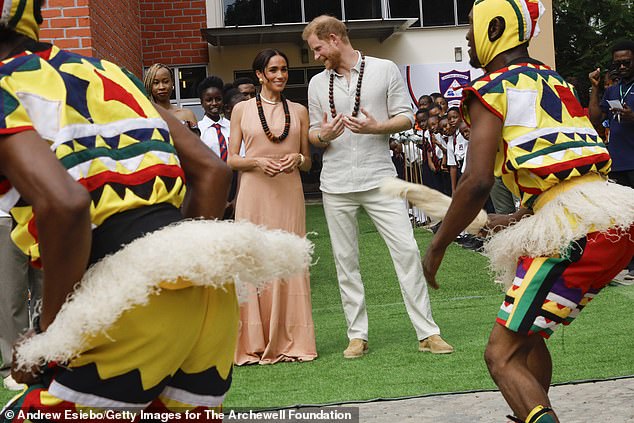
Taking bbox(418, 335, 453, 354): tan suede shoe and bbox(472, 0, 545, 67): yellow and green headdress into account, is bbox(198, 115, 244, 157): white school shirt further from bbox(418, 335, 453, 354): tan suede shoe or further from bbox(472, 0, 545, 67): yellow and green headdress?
bbox(472, 0, 545, 67): yellow and green headdress

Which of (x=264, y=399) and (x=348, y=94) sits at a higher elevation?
(x=348, y=94)

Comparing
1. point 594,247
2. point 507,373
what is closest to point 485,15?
point 594,247

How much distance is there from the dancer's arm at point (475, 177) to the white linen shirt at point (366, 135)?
2876 mm

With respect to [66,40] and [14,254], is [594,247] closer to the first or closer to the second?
[14,254]

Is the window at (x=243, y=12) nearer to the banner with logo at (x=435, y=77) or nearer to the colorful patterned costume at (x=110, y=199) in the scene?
the banner with logo at (x=435, y=77)

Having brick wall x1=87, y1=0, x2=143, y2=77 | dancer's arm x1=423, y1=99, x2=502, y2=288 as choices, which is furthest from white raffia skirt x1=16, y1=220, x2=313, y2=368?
brick wall x1=87, y1=0, x2=143, y2=77

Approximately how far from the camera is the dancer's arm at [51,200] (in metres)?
2.18

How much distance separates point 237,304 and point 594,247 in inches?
66.6

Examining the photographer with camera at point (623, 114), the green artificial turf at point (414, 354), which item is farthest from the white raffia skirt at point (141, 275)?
the photographer with camera at point (623, 114)

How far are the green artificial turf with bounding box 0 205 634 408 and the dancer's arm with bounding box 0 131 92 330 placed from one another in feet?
11.5

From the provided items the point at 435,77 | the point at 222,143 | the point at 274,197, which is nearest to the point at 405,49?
the point at 435,77

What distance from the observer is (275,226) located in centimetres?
689

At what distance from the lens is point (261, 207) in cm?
696

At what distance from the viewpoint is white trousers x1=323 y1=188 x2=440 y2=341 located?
679 cm
